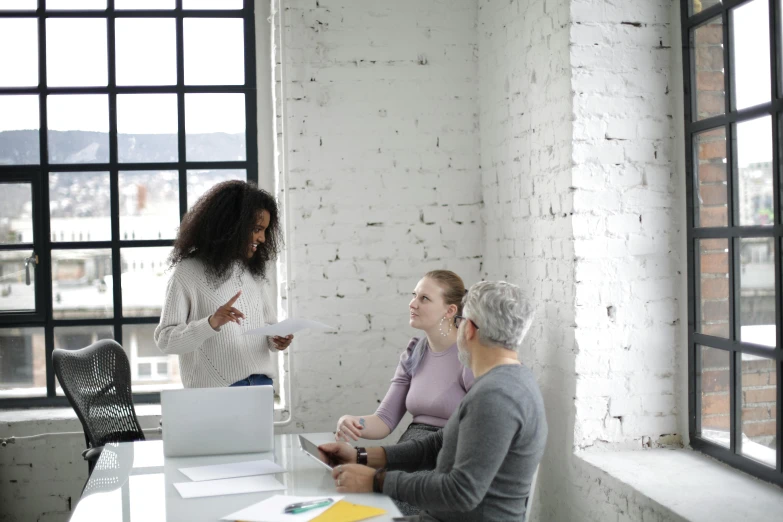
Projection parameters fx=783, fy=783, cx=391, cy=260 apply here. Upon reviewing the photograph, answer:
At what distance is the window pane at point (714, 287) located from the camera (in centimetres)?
278

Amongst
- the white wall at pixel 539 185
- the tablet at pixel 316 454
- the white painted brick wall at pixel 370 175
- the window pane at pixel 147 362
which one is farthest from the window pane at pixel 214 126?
the tablet at pixel 316 454

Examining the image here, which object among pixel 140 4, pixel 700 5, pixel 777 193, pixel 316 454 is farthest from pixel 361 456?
pixel 140 4

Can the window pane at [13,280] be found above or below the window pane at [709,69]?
below

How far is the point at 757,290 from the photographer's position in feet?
8.47

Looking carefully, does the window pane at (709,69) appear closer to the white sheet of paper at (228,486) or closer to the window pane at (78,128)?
the white sheet of paper at (228,486)

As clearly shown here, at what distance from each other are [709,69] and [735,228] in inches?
24.3

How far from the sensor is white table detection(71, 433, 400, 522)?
204cm

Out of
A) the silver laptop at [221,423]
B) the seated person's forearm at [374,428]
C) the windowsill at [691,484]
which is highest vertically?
the silver laptop at [221,423]

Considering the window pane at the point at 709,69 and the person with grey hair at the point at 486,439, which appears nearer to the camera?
the person with grey hair at the point at 486,439

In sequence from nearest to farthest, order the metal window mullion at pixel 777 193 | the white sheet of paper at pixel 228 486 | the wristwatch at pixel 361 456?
the white sheet of paper at pixel 228 486 < the metal window mullion at pixel 777 193 < the wristwatch at pixel 361 456

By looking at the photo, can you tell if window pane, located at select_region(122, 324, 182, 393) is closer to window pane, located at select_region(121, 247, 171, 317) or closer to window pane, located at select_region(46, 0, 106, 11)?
window pane, located at select_region(121, 247, 171, 317)

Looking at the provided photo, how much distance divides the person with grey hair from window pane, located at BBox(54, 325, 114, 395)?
8.15 ft

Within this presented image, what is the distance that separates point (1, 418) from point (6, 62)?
6.25 ft

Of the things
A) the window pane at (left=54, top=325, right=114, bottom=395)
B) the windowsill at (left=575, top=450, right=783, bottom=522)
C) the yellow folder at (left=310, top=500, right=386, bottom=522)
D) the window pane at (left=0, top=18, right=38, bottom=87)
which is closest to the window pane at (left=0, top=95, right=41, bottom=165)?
the window pane at (left=0, top=18, right=38, bottom=87)
